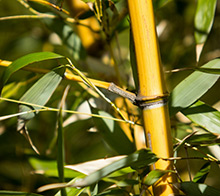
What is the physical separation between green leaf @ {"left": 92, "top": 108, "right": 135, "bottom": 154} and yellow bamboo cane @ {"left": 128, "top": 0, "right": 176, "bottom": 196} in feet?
0.35

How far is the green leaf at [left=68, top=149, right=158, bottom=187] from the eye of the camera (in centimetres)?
29

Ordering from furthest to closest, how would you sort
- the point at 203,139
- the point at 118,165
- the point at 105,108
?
the point at 105,108 → the point at 203,139 → the point at 118,165

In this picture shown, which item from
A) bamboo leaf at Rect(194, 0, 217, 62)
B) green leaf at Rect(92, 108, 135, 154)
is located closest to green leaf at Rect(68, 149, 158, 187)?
green leaf at Rect(92, 108, 135, 154)

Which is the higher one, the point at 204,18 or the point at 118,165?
the point at 204,18

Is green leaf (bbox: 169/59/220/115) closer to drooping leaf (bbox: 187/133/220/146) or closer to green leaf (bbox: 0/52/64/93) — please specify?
drooping leaf (bbox: 187/133/220/146)

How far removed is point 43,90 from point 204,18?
0.97ft

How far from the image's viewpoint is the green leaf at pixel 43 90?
42cm

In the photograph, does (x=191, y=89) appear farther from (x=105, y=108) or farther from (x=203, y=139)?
(x=105, y=108)

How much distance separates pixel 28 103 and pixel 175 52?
57 cm

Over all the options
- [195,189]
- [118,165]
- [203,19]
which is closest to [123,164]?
[118,165]

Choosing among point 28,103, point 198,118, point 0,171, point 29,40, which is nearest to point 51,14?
point 28,103

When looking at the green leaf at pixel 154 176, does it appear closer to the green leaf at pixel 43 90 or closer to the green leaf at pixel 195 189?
the green leaf at pixel 195 189

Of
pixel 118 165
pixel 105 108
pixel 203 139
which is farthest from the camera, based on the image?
pixel 105 108

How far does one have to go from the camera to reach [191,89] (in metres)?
0.43
